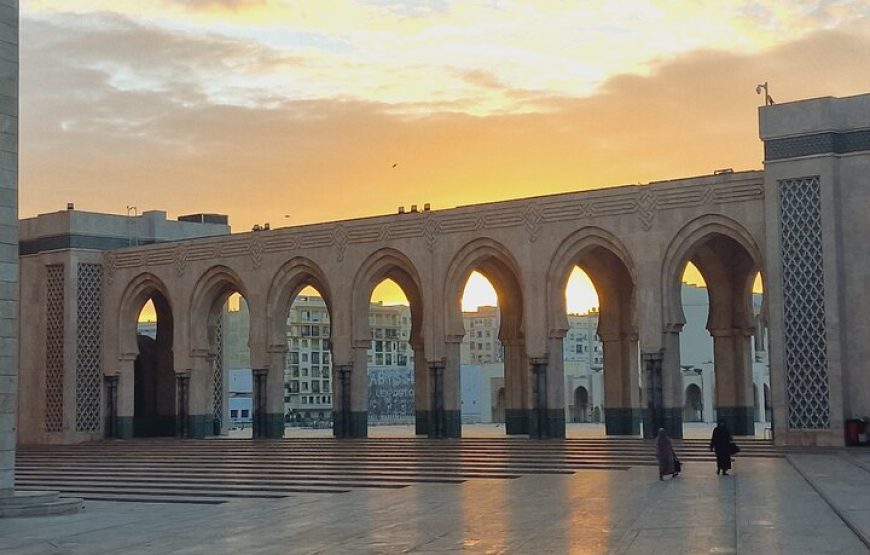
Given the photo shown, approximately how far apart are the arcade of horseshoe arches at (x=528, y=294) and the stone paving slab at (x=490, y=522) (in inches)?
194

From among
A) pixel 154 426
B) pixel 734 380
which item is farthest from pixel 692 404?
pixel 734 380

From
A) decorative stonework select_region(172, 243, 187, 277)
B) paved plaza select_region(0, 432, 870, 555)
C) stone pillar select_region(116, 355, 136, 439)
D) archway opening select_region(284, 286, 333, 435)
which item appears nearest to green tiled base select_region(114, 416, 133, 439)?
stone pillar select_region(116, 355, 136, 439)

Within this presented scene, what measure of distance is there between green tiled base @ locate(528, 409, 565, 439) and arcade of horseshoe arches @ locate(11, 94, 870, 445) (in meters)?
0.03

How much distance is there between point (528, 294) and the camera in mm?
19719

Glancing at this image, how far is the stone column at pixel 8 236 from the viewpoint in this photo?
11.2 metres

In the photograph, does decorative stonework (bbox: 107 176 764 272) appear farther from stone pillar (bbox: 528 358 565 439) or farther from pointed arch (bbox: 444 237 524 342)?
stone pillar (bbox: 528 358 565 439)

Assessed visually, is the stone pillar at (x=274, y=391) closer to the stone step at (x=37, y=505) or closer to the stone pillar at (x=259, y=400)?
the stone pillar at (x=259, y=400)

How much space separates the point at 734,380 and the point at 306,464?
25.0ft

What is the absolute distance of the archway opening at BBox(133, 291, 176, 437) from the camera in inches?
1049

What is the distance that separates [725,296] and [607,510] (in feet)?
37.8

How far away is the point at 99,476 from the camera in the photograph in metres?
15.7

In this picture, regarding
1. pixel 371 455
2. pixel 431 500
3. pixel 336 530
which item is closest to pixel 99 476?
pixel 371 455

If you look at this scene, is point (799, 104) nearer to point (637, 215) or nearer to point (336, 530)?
point (637, 215)

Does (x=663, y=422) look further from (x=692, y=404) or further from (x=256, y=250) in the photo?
(x=692, y=404)
